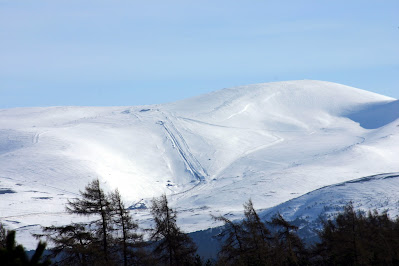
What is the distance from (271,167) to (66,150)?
5566 centimetres

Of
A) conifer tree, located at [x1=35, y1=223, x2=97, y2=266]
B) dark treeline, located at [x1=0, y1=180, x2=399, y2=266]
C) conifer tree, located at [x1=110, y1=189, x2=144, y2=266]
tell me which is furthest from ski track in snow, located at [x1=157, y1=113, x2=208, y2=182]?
conifer tree, located at [x1=35, y1=223, x2=97, y2=266]

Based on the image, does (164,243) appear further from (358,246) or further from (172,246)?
(358,246)

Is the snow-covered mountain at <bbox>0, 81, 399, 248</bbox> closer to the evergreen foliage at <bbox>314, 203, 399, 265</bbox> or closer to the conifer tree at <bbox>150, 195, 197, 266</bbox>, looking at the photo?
the evergreen foliage at <bbox>314, 203, 399, 265</bbox>

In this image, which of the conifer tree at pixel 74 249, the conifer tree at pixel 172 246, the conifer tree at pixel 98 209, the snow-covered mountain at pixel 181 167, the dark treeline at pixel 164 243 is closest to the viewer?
the conifer tree at pixel 74 249

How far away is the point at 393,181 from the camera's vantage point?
125 m

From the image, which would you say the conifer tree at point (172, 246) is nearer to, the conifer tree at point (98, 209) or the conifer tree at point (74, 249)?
the conifer tree at point (98, 209)

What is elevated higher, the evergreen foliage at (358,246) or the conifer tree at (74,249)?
the conifer tree at (74,249)

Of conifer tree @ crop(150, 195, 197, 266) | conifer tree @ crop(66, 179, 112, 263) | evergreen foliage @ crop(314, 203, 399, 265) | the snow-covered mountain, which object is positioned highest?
the snow-covered mountain

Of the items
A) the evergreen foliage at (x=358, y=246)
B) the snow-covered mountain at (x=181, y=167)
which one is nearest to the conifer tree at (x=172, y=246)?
the evergreen foliage at (x=358, y=246)

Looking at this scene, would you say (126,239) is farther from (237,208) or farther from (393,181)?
(237,208)

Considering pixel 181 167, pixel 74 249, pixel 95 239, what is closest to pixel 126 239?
pixel 95 239

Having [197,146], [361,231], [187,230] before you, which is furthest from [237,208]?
[361,231]

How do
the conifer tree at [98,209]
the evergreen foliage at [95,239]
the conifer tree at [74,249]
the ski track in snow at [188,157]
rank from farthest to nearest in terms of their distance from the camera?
the ski track in snow at [188,157]
the conifer tree at [98,209]
the evergreen foliage at [95,239]
the conifer tree at [74,249]

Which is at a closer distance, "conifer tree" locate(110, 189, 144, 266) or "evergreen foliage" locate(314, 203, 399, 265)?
"conifer tree" locate(110, 189, 144, 266)
